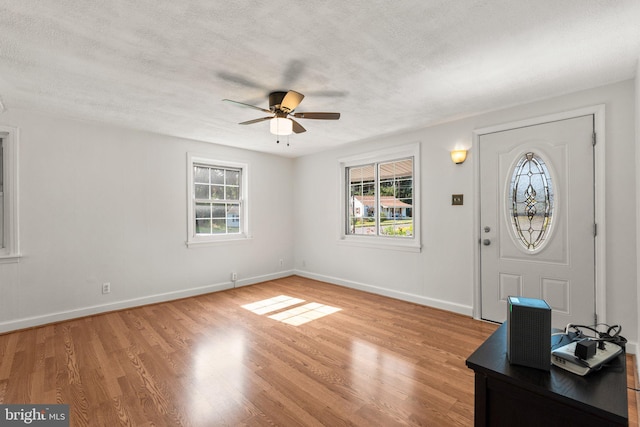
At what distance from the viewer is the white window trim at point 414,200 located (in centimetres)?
429

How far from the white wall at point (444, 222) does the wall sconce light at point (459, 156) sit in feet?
0.26

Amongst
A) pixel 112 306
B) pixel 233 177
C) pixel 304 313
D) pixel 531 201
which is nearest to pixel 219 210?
pixel 233 177

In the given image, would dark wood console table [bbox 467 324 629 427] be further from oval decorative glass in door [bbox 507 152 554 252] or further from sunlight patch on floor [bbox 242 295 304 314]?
sunlight patch on floor [bbox 242 295 304 314]

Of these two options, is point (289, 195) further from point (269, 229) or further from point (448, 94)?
point (448, 94)

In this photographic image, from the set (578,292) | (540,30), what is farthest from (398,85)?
(578,292)

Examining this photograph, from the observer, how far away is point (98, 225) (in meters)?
3.92

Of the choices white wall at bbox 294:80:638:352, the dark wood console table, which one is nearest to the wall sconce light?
white wall at bbox 294:80:638:352

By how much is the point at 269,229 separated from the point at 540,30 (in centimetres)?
481

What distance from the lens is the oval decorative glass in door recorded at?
10.4ft

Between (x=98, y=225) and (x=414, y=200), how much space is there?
4.32 m

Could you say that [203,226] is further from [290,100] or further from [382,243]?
[290,100]

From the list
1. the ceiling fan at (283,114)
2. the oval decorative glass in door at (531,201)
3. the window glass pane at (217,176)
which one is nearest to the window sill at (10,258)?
the window glass pane at (217,176)

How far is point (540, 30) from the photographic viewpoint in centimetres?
198

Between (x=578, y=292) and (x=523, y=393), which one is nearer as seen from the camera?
(x=523, y=393)
